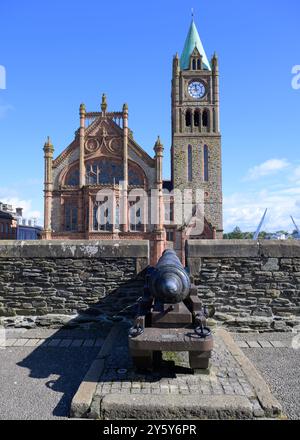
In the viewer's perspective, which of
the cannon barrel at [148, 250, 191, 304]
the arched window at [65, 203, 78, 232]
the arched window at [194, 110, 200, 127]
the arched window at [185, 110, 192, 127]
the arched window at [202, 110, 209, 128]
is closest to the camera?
the cannon barrel at [148, 250, 191, 304]

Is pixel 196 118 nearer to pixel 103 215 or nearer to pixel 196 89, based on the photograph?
pixel 196 89

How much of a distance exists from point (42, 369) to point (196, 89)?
134 ft

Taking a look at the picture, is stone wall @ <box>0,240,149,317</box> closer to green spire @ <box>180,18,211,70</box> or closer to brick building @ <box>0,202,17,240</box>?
green spire @ <box>180,18,211,70</box>

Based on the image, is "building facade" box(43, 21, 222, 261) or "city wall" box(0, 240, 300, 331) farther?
"building facade" box(43, 21, 222, 261)

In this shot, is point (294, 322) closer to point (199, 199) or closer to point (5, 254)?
point (5, 254)

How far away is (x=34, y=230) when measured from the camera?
70500 mm

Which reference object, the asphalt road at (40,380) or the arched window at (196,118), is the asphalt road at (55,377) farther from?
the arched window at (196,118)

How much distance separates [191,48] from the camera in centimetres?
4362

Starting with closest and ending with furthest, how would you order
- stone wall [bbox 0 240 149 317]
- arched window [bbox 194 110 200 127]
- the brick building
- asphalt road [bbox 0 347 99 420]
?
asphalt road [bbox 0 347 99 420] < stone wall [bbox 0 240 149 317] < arched window [bbox 194 110 200 127] < the brick building

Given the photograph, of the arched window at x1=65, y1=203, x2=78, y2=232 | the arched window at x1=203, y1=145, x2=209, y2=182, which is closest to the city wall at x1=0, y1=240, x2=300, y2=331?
the arched window at x1=65, y1=203, x2=78, y2=232

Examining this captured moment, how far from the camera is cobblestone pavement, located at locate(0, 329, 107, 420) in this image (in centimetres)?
405

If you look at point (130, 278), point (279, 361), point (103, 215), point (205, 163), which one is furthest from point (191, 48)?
point (279, 361)

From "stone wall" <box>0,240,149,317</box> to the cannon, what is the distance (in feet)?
8.39
